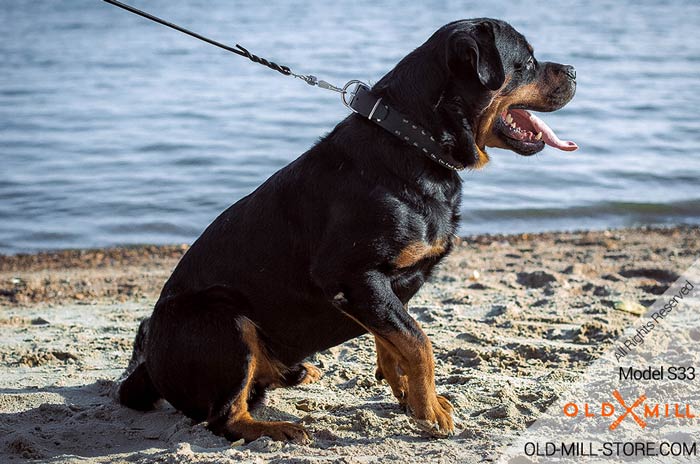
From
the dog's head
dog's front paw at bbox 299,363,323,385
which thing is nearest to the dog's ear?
the dog's head

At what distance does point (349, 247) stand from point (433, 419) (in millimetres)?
852

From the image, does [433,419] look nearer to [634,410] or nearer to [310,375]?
[634,410]

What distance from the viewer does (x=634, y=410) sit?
4105mm

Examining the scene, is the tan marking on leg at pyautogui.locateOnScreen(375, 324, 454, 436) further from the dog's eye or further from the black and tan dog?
the dog's eye

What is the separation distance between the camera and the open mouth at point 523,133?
14.1 feet

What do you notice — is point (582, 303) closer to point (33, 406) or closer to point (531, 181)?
point (33, 406)

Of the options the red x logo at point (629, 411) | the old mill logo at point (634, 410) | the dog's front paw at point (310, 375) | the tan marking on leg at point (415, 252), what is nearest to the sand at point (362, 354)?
the dog's front paw at point (310, 375)

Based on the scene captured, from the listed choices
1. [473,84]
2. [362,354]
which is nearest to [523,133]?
[473,84]

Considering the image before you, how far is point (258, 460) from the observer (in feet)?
12.1

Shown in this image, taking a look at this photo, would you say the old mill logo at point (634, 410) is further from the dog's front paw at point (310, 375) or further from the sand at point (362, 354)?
the dog's front paw at point (310, 375)

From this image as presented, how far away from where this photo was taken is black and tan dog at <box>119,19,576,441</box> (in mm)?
3918

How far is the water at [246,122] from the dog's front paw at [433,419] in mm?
3653

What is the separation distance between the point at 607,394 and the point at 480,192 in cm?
631

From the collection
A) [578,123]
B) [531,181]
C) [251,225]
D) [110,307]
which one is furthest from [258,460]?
[578,123]
